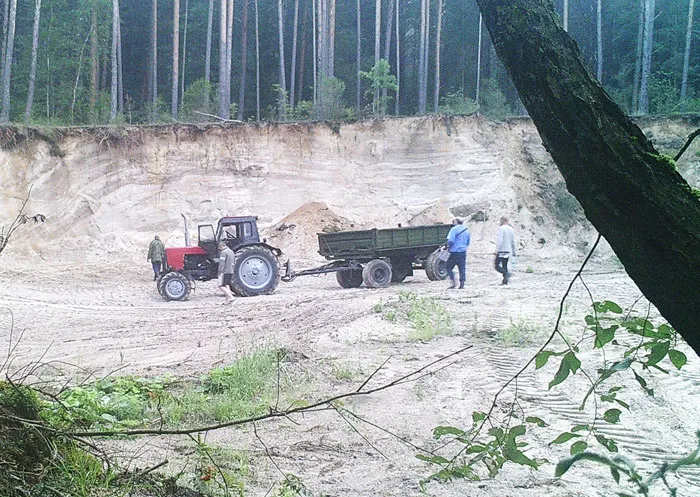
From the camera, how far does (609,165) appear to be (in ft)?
6.34

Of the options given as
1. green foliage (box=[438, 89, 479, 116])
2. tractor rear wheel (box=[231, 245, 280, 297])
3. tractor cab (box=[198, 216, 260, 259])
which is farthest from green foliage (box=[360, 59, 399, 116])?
tractor rear wheel (box=[231, 245, 280, 297])

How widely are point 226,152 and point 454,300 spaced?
14.4m

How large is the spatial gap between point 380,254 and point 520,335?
7.42 metres

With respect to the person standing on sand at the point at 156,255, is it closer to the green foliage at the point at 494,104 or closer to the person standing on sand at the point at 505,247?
the person standing on sand at the point at 505,247

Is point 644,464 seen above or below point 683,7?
below

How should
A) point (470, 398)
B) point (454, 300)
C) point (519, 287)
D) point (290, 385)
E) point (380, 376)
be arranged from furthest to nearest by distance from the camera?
1. point (519, 287)
2. point (454, 300)
3. point (380, 376)
4. point (290, 385)
5. point (470, 398)

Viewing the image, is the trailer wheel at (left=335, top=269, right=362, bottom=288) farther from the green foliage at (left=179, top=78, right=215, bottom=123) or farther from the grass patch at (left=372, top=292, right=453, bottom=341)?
the green foliage at (left=179, top=78, right=215, bottom=123)

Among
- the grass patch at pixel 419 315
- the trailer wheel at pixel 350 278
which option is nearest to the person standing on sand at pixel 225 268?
the trailer wheel at pixel 350 278

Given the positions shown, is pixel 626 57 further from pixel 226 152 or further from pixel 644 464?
pixel 644 464

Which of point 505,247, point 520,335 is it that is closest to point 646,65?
point 505,247

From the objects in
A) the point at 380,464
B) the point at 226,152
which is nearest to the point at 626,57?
the point at 226,152

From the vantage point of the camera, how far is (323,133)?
25297 mm

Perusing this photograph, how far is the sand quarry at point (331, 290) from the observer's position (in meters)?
5.21

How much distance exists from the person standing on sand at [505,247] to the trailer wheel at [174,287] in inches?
291
